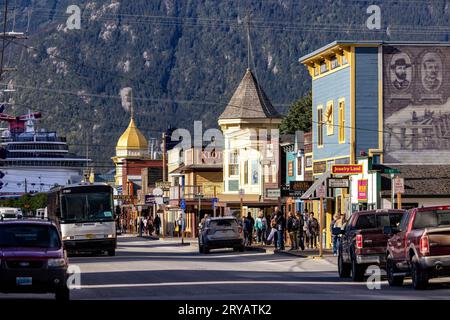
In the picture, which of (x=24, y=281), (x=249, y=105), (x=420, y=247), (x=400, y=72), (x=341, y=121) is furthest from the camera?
(x=249, y=105)

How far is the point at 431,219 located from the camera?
92.7 ft

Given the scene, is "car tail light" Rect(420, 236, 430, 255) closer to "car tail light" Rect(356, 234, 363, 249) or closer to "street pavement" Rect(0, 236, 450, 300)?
"street pavement" Rect(0, 236, 450, 300)

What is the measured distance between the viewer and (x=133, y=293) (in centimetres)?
2642

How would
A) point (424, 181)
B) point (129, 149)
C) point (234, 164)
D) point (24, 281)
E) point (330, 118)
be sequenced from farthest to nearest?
1. point (129, 149)
2. point (234, 164)
3. point (330, 118)
4. point (424, 181)
5. point (24, 281)

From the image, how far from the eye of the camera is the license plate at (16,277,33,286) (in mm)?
24094

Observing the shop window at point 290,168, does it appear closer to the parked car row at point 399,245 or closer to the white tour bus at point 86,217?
the white tour bus at point 86,217

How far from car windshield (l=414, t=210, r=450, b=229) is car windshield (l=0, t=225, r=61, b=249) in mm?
8213

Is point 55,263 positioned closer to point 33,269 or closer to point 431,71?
point 33,269

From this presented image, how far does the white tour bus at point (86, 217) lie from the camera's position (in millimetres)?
50281

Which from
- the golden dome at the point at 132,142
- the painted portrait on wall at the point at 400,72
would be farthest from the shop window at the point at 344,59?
the golden dome at the point at 132,142

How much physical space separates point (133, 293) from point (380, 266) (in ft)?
26.8

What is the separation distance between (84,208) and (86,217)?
428 mm

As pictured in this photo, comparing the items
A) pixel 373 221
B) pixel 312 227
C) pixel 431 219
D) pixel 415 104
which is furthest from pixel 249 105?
pixel 431 219

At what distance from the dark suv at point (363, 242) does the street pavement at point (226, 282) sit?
1.50 ft
